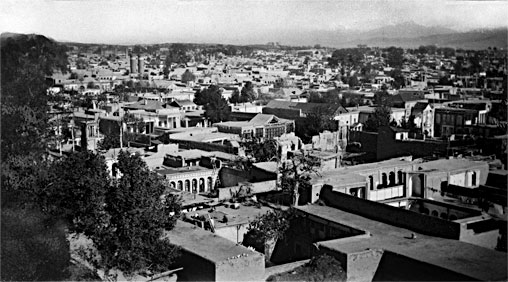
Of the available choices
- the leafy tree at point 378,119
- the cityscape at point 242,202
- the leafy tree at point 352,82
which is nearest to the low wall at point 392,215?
the cityscape at point 242,202

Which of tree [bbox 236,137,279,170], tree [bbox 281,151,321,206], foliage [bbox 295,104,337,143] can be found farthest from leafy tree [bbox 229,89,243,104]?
tree [bbox 281,151,321,206]

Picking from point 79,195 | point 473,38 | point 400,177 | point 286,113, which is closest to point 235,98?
point 286,113

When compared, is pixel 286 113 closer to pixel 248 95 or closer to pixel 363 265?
pixel 248 95

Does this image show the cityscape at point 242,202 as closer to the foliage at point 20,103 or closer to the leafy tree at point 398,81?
the foliage at point 20,103

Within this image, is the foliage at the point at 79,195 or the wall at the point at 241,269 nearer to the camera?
the wall at the point at 241,269

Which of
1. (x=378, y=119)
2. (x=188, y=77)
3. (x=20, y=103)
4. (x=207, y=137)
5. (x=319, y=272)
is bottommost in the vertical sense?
(x=319, y=272)

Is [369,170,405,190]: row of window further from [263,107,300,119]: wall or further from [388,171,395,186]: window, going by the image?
[263,107,300,119]: wall
